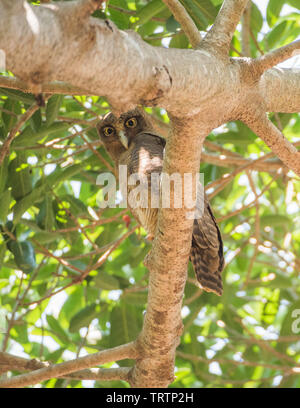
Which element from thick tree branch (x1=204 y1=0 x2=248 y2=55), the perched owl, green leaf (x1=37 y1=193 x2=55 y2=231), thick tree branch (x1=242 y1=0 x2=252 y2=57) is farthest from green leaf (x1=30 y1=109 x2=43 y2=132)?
thick tree branch (x1=242 y1=0 x2=252 y2=57)

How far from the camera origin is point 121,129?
3959mm

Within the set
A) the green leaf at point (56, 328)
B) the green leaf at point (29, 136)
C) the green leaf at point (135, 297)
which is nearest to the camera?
the green leaf at point (29, 136)

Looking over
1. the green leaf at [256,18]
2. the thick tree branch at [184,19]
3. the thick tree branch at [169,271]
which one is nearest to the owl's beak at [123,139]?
the green leaf at [256,18]

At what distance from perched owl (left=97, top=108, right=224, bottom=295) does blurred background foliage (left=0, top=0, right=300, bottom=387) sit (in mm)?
150

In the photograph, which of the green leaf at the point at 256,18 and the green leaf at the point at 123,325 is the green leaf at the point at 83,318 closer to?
the green leaf at the point at 123,325

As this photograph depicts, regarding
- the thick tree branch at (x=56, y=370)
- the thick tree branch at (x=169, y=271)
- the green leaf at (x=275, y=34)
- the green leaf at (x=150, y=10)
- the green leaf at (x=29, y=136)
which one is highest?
the green leaf at (x=275, y=34)

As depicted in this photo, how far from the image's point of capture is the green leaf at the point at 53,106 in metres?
3.04

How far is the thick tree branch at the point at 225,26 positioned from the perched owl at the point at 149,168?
1136 millimetres

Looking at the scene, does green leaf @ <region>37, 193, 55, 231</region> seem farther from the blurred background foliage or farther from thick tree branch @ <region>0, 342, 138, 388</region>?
thick tree branch @ <region>0, 342, 138, 388</region>

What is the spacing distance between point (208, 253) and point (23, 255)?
115 cm

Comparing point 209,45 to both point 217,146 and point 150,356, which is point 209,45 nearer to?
point 150,356

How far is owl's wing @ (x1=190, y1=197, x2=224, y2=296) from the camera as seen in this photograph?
2.99 m

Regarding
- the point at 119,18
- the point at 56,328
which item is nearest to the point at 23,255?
the point at 56,328

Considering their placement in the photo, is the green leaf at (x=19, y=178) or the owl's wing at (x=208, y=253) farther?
the green leaf at (x=19, y=178)
